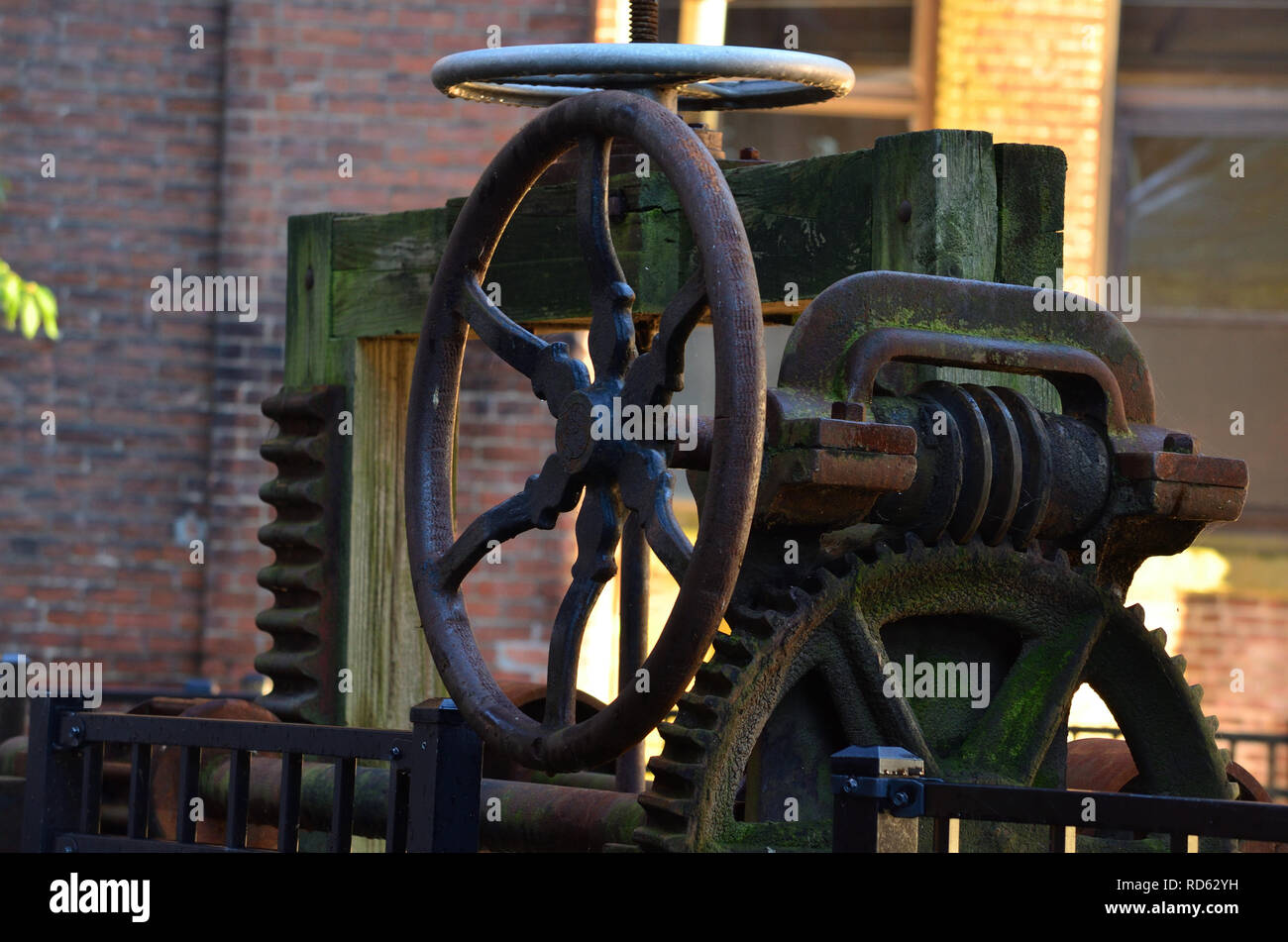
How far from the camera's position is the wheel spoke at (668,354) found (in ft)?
7.33

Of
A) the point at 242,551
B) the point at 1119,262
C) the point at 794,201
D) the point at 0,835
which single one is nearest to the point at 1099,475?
the point at 794,201

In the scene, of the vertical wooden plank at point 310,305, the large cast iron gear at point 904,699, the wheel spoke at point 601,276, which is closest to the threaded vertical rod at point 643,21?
the wheel spoke at point 601,276

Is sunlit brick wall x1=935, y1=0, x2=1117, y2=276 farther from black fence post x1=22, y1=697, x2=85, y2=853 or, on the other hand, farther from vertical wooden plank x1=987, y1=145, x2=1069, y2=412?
black fence post x1=22, y1=697, x2=85, y2=853

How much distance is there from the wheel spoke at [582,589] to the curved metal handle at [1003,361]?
1.11ft

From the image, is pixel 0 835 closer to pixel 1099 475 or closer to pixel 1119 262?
pixel 1099 475

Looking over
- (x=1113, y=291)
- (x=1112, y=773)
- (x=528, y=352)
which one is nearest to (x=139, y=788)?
(x=528, y=352)

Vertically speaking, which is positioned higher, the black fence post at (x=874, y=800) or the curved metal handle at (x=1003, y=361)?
the curved metal handle at (x=1003, y=361)

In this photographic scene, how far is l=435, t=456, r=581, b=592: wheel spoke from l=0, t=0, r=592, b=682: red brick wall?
393 cm

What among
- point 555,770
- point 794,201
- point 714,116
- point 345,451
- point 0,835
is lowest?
point 0,835

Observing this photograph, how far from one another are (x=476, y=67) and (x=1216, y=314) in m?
5.20

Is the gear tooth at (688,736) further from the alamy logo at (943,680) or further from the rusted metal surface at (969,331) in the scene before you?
the rusted metal surface at (969,331)

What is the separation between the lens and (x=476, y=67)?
2846mm

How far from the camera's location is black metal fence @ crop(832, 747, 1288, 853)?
184 cm

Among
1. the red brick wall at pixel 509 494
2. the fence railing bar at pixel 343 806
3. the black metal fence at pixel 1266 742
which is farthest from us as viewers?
the red brick wall at pixel 509 494
